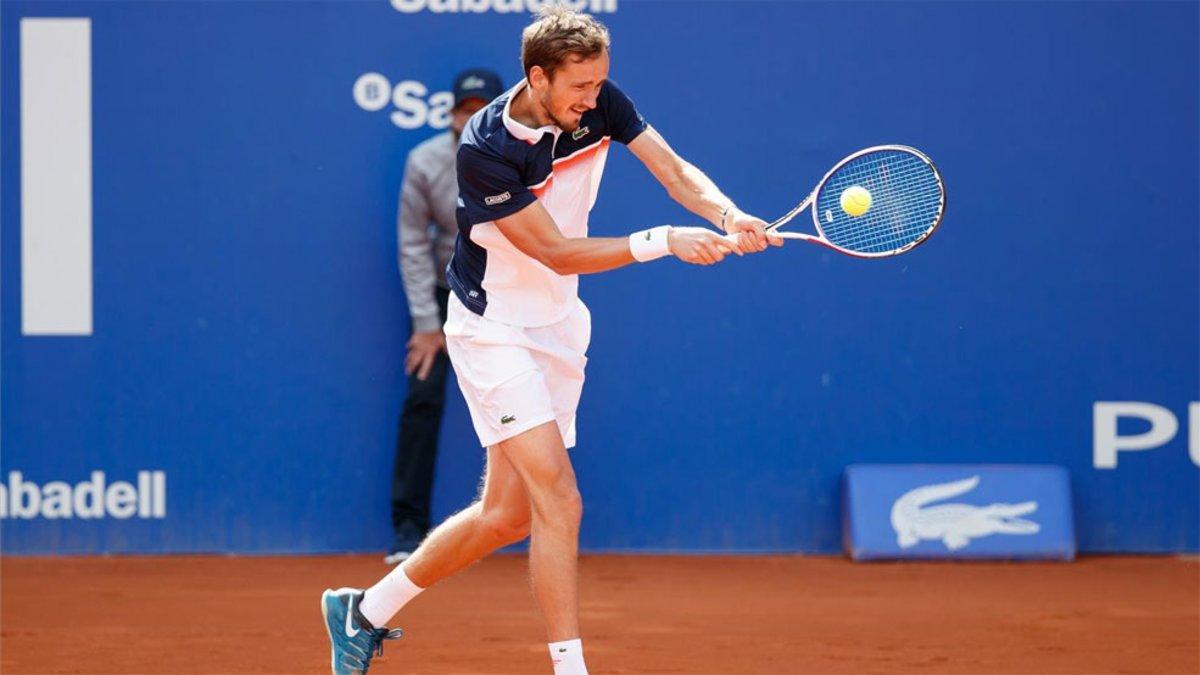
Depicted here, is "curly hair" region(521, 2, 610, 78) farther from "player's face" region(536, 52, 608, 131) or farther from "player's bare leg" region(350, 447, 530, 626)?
"player's bare leg" region(350, 447, 530, 626)

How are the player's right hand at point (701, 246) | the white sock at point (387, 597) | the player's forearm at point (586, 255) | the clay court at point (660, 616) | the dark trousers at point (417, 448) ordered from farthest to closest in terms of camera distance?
the dark trousers at point (417, 448), the clay court at point (660, 616), the white sock at point (387, 597), the player's forearm at point (586, 255), the player's right hand at point (701, 246)

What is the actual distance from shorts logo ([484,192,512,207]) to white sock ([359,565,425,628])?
0.95m

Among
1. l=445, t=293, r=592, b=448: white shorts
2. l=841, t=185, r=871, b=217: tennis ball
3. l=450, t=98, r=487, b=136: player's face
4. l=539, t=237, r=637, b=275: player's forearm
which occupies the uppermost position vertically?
l=450, t=98, r=487, b=136: player's face

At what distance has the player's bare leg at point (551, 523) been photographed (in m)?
3.78

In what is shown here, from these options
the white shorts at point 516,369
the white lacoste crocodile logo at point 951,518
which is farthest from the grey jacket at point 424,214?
the white shorts at point 516,369

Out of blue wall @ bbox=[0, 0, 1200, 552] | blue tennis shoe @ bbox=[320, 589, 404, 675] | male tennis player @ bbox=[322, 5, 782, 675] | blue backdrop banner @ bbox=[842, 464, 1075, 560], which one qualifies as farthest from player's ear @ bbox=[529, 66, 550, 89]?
blue backdrop banner @ bbox=[842, 464, 1075, 560]

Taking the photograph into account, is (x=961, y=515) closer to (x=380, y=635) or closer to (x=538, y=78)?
(x=380, y=635)

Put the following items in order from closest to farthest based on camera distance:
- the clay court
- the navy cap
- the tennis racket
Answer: the tennis racket, the clay court, the navy cap

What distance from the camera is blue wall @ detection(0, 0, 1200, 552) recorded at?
6227mm

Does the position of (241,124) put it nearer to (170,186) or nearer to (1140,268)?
(170,186)

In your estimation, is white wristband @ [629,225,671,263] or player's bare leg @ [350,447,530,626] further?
player's bare leg @ [350,447,530,626]

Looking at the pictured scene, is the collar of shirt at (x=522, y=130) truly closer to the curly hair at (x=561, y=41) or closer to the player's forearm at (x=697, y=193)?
the curly hair at (x=561, y=41)

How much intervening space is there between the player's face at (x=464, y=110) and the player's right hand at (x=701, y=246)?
2.32m

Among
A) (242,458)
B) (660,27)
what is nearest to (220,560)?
(242,458)
